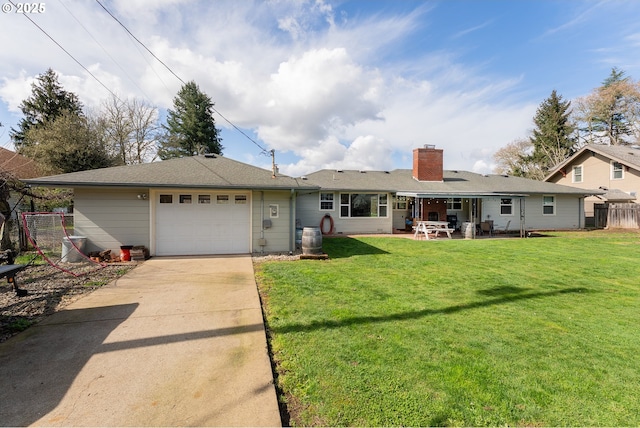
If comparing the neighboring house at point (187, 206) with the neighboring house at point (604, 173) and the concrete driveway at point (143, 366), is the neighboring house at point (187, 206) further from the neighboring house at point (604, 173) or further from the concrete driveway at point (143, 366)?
the neighboring house at point (604, 173)

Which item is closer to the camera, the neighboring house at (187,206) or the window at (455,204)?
the neighboring house at (187,206)

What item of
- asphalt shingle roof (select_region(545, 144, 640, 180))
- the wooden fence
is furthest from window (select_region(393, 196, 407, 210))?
asphalt shingle roof (select_region(545, 144, 640, 180))

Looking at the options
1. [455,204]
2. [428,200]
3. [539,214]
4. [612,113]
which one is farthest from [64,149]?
[612,113]

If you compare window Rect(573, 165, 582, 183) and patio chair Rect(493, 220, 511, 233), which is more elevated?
window Rect(573, 165, 582, 183)

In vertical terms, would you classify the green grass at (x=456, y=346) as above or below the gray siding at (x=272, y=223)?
below

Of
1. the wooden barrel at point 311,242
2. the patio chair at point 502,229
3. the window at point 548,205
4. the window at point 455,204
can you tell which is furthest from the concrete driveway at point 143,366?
the window at point 548,205

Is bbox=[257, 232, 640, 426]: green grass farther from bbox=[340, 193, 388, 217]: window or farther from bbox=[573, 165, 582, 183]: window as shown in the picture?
bbox=[573, 165, 582, 183]: window

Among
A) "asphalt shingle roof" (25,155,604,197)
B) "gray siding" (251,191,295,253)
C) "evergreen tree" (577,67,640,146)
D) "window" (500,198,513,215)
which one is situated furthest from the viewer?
"evergreen tree" (577,67,640,146)

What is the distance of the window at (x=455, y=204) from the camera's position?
55.1 feet

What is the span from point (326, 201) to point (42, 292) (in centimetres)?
1163

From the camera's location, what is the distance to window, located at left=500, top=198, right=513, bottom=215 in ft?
55.3

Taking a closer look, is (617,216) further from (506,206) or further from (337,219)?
(337,219)

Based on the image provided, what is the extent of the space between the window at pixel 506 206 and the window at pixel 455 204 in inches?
95.4

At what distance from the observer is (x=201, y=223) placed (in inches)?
363
